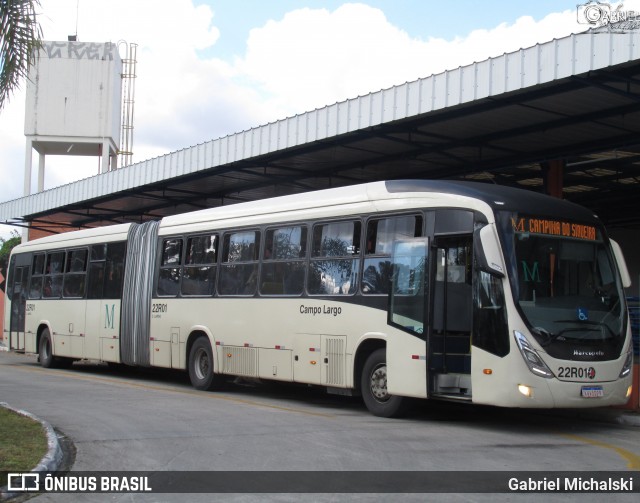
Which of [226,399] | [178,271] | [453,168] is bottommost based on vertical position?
[226,399]

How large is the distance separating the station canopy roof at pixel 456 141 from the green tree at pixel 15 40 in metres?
7.89

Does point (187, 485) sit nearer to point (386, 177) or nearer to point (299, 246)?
point (299, 246)

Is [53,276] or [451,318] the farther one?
[53,276]

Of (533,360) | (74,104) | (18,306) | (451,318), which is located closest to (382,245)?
(451,318)

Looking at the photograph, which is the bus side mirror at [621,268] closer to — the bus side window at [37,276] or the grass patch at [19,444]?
the grass patch at [19,444]

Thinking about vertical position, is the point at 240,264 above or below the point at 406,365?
above

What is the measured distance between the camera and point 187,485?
7562mm

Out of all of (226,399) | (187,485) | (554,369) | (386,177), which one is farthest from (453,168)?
(187,485)

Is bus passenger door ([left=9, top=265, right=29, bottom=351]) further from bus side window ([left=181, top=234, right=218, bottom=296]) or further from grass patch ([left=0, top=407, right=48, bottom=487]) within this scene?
grass patch ([left=0, top=407, right=48, bottom=487])

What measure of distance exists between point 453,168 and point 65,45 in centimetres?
2715

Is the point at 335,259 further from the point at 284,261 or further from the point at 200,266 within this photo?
the point at 200,266

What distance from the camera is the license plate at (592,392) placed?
10.7 m

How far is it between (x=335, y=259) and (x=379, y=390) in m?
2.27

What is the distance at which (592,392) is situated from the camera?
10.8 metres
